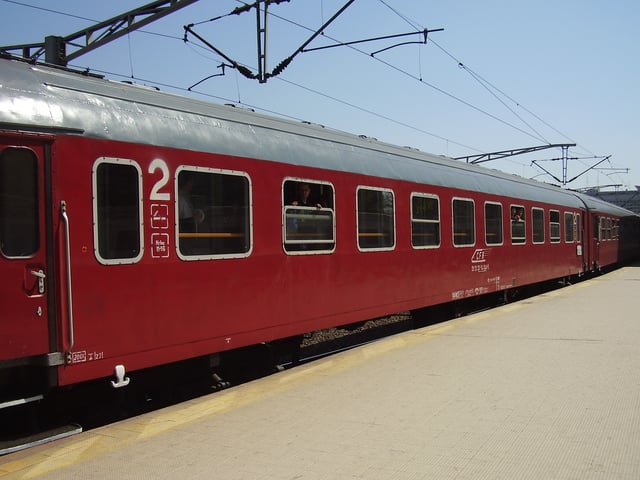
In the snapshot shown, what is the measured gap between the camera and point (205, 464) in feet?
13.5

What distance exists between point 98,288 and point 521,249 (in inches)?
440

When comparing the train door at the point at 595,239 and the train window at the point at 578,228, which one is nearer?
the train window at the point at 578,228

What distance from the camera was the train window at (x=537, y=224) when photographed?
14812 mm

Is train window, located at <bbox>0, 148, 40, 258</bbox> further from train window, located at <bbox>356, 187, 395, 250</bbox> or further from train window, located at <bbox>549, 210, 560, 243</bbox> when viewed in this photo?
train window, located at <bbox>549, 210, 560, 243</bbox>

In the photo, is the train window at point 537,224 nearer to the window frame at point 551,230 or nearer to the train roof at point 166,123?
the window frame at point 551,230

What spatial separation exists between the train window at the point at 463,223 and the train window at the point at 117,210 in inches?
266

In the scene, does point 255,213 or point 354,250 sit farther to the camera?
point 354,250

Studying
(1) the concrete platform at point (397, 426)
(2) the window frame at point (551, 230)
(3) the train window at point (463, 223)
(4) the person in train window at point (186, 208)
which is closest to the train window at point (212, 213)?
(4) the person in train window at point (186, 208)

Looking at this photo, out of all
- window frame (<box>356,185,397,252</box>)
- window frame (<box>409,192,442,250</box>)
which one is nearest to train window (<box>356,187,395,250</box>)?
window frame (<box>356,185,397,252</box>)

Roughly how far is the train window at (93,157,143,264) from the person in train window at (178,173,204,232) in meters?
0.44

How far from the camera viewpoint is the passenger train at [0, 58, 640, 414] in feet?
14.5

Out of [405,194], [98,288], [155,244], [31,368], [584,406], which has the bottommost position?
[584,406]

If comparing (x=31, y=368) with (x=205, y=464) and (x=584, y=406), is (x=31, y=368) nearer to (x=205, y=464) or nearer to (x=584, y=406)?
(x=205, y=464)

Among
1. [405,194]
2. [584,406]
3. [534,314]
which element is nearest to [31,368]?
[584,406]
